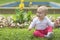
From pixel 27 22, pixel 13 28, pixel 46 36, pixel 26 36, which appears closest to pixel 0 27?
pixel 13 28

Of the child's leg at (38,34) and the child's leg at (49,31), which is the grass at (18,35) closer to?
the child's leg at (38,34)

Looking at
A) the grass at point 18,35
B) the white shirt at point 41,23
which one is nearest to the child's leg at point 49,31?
the white shirt at point 41,23

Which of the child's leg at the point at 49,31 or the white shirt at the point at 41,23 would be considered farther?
Result: the white shirt at the point at 41,23

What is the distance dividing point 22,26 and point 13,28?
0.33 metres

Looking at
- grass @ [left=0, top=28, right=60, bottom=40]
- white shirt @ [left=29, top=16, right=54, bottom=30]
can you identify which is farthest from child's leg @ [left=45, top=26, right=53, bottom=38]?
grass @ [left=0, top=28, right=60, bottom=40]

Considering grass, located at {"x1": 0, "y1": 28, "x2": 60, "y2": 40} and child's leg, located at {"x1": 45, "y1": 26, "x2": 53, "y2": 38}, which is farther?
grass, located at {"x1": 0, "y1": 28, "x2": 60, "y2": 40}

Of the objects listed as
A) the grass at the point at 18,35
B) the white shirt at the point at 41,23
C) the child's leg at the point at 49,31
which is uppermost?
the white shirt at the point at 41,23

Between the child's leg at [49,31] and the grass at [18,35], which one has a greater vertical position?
the child's leg at [49,31]

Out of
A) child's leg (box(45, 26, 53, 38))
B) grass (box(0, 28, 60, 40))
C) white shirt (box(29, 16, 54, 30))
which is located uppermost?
white shirt (box(29, 16, 54, 30))

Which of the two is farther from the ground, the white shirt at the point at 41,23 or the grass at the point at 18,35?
the white shirt at the point at 41,23

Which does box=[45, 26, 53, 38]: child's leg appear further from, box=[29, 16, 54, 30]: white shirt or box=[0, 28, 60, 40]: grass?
box=[0, 28, 60, 40]: grass

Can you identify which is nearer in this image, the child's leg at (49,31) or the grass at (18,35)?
the child's leg at (49,31)

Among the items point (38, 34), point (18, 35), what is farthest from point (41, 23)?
point (18, 35)

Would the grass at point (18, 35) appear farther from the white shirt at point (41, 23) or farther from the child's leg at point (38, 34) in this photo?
the white shirt at point (41, 23)
